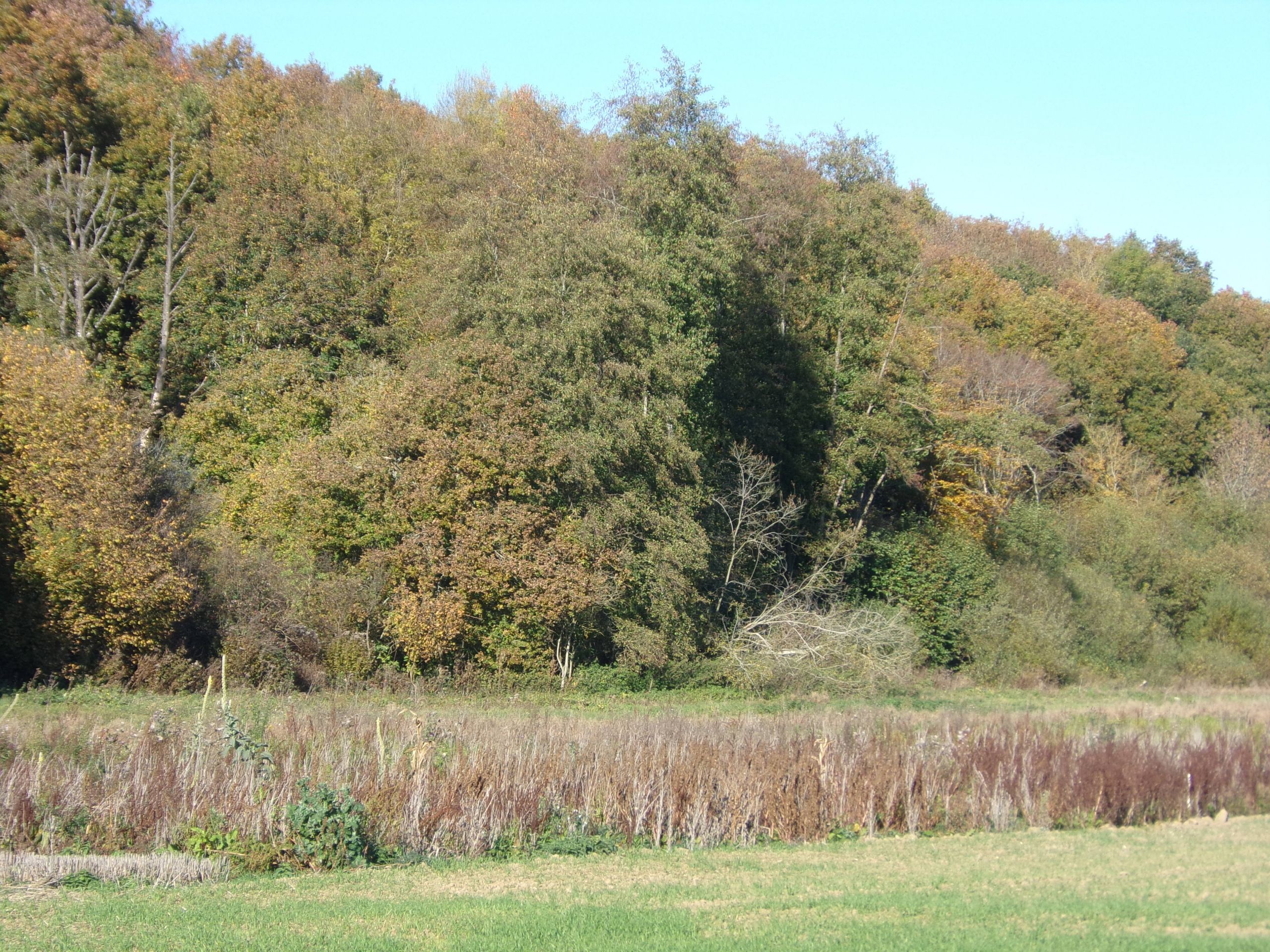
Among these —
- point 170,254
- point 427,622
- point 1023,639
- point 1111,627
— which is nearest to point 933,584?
point 1023,639

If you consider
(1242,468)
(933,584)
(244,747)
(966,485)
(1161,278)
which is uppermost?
(1161,278)

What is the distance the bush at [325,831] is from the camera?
10.5 meters

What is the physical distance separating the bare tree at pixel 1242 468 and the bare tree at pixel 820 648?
27.7 meters

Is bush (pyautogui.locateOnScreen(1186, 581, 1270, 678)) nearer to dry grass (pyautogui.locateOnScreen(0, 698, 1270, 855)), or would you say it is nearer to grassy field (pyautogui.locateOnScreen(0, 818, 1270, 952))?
dry grass (pyautogui.locateOnScreen(0, 698, 1270, 855))

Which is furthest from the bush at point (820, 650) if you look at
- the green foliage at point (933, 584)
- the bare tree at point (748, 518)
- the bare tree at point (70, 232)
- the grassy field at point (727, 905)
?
the bare tree at point (70, 232)

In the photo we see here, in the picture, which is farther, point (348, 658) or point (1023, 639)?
A: point (1023, 639)

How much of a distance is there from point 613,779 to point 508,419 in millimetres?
13991

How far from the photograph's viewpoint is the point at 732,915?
868cm

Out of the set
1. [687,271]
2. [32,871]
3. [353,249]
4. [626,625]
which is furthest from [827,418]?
[32,871]

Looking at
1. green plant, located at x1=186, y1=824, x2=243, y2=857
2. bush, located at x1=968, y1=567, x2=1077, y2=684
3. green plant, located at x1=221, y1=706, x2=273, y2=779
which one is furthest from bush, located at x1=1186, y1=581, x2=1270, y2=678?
green plant, located at x1=186, y1=824, x2=243, y2=857

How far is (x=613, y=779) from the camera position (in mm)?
12000

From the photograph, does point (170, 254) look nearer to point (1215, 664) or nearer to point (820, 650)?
point (820, 650)

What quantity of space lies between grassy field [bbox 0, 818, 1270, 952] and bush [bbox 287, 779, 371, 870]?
0.30 meters

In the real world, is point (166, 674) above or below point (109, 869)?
above
